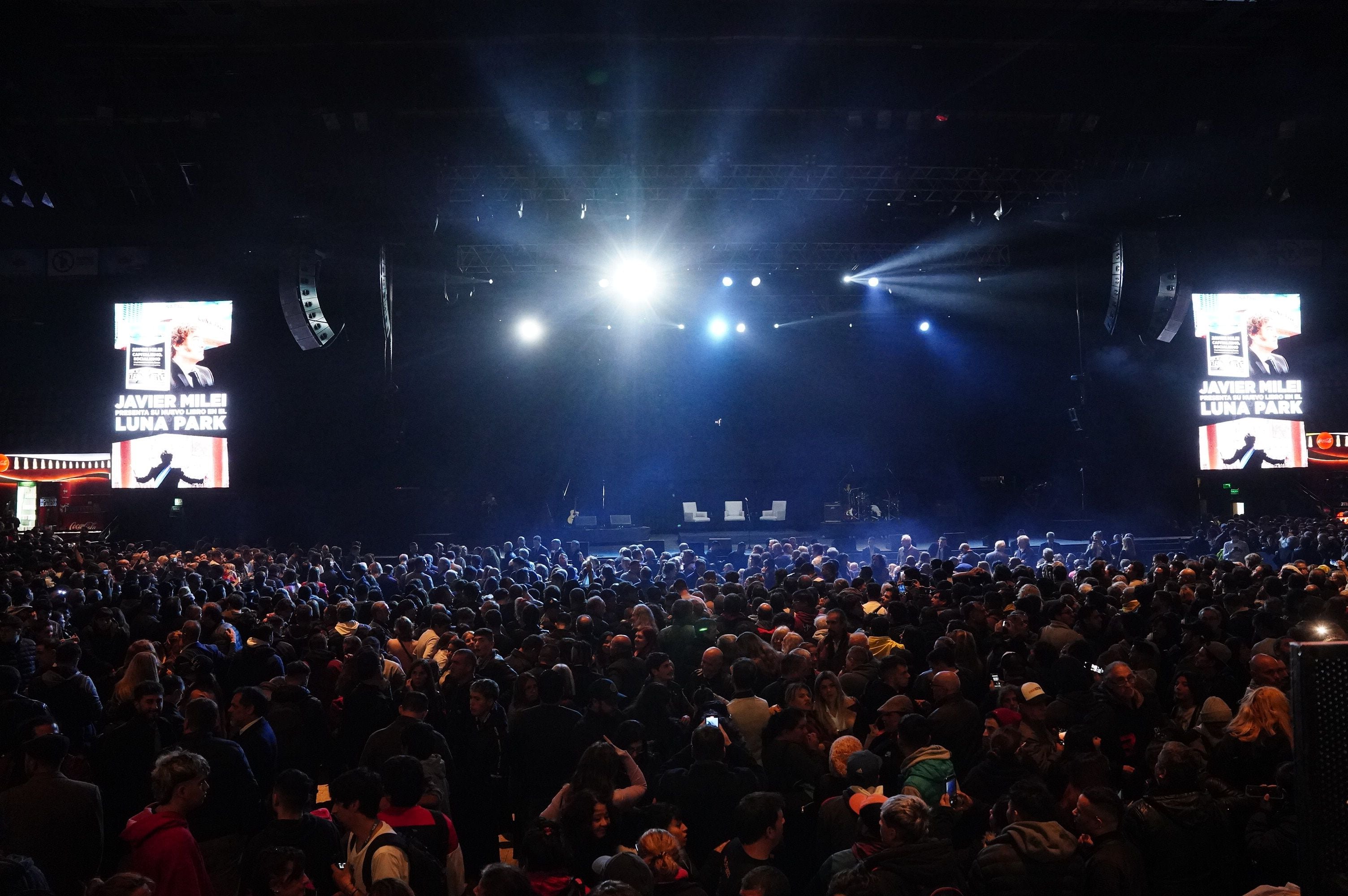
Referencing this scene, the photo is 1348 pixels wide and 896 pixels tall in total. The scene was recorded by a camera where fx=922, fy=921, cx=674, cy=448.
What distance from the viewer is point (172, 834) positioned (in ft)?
11.2

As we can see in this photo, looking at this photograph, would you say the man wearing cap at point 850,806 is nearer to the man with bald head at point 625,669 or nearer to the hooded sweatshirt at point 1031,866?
the hooded sweatshirt at point 1031,866

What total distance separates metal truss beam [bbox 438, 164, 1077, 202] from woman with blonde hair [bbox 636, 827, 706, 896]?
42.0 ft

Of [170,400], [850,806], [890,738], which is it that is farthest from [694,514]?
[850,806]

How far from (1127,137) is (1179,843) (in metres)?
13.9

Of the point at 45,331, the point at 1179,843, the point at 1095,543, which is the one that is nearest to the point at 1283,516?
the point at 1095,543

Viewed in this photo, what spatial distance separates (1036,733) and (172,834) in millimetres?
3751

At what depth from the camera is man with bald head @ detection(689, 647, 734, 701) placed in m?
5.84

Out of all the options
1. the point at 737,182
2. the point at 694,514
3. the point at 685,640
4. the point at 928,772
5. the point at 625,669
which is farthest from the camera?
the point at 694,514

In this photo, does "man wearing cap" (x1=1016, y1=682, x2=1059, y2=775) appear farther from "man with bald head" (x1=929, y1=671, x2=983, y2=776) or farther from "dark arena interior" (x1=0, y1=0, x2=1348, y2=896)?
"man with bald head" (x1=929, y1=671, x2=983, y2=776)

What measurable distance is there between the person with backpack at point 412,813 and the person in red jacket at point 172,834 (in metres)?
0.67

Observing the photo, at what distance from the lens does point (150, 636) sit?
7.80 metres

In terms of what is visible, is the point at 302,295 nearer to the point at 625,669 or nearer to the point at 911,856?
the point at 625,669

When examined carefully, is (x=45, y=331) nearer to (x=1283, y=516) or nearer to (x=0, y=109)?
(x=0, y=109)

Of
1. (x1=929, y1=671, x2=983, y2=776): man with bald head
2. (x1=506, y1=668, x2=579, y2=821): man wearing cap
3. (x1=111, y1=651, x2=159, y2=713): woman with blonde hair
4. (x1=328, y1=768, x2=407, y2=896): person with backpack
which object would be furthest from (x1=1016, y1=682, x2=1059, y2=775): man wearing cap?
(x1=111, y1=651, x2=159, y2=713): woman with blonde hair
